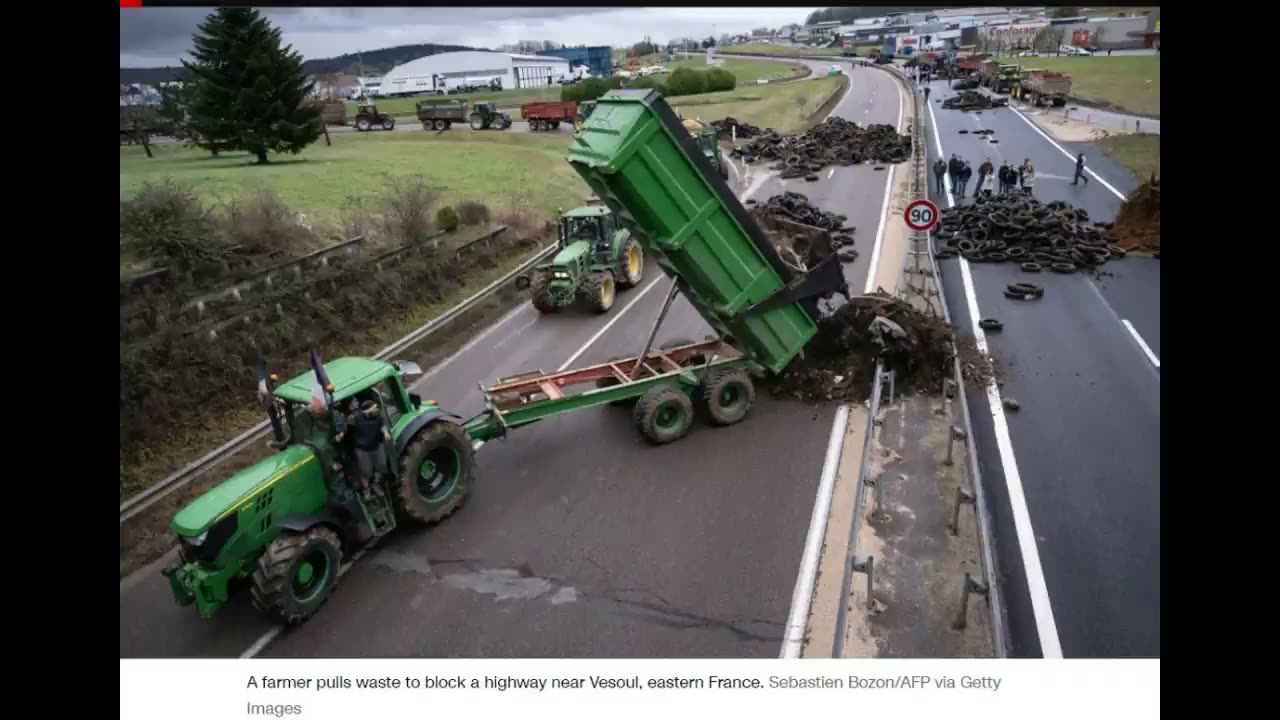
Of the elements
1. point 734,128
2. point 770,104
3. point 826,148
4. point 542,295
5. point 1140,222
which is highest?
point 770,104

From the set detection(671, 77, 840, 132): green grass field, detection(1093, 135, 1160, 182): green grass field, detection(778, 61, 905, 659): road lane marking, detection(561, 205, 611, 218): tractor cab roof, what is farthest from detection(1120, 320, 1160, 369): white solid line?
detection(671, 77, 840, 132): green grass field

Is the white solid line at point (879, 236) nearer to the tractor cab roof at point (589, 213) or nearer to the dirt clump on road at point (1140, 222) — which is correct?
the dirt clump on road at point (1140, 222)

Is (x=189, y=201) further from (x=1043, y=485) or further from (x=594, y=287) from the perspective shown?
(x=1043, y=485)

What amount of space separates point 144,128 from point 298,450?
4899 mm

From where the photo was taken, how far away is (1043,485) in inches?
304

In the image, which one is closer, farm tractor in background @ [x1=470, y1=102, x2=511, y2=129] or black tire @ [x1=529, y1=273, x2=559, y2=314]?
black tire @ [x1=529, y1=273, x2=559, y2=314]

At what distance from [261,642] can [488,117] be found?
3546 centimetres

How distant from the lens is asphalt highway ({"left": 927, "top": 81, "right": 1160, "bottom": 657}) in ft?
19.5

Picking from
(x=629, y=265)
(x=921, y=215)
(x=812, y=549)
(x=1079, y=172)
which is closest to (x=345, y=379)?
(x=812, y=549)

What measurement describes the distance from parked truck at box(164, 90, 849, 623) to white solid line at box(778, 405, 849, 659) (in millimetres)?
1223

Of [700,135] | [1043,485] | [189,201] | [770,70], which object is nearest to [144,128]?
[189,201]

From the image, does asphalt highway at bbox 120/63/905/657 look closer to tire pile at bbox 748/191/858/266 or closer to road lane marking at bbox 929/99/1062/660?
road lane marking at bbox 929/99/1062/660

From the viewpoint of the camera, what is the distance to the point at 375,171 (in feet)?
66.4

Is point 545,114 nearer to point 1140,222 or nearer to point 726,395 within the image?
point 1140,222
